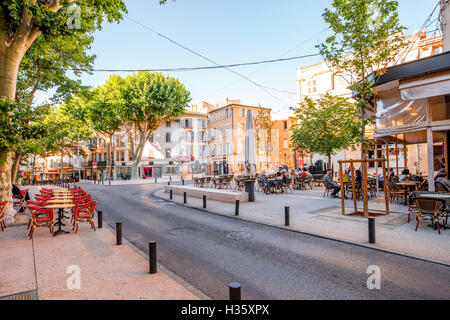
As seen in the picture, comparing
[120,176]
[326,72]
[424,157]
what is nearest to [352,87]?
[424,157]

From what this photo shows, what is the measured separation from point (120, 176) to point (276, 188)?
4055 cm

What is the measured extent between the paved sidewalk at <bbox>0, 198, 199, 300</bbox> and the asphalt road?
0.57m

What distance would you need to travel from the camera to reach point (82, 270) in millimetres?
4828

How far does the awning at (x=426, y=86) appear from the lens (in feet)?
27.8

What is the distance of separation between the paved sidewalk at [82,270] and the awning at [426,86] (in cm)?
1021

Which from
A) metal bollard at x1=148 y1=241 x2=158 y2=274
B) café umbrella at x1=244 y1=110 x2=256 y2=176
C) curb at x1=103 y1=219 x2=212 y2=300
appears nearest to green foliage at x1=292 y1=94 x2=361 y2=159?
café umbrella at x1=244 y1=110 x2=256 y2=176

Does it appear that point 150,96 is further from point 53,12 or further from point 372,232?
point 372,232

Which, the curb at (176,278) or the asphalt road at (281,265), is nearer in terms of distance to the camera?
the curb at (176,278)

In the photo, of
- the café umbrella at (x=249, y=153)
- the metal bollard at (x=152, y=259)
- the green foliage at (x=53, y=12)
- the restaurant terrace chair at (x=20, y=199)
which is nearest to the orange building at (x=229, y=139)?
the café umbrella at (x=249, y=153)

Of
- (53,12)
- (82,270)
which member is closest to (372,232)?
(82,270)

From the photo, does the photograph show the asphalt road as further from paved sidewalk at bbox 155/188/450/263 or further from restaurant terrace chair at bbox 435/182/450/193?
restaurant terrace chair at bbox 435/182/450/193

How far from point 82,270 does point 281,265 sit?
403 centimetres

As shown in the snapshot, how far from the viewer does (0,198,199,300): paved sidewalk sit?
3934 mm

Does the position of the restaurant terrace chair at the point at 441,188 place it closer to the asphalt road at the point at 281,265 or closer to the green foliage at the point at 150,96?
the asphalt road at the point at 281,265
